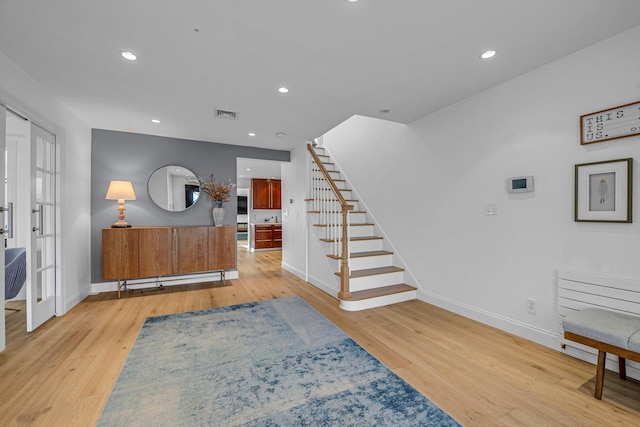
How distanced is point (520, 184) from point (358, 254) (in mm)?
2173

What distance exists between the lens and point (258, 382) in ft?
6.29

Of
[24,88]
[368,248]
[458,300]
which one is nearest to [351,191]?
[368,248]

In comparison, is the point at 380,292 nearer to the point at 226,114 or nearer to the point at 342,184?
the point at 342,184

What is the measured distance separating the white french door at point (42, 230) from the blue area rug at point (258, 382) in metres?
1.10

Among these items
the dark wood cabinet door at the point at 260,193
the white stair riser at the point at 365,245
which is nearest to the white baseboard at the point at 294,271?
the white stair riser at the point at 365,245

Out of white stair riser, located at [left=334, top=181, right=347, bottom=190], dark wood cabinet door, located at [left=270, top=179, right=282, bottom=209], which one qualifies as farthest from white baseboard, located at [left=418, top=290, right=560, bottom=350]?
dark wood cabinet door, located at [left=270, top=179, right=282, bottom=209]

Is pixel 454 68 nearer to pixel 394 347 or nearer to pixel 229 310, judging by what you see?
pixel 394 347

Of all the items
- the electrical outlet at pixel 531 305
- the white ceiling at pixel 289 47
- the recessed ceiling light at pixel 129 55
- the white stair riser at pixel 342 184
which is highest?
the white ceiling at pixel 289 47

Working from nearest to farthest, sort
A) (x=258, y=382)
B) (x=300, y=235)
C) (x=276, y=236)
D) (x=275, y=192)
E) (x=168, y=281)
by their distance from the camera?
(x=258, y=382)
(x=168, y=281)
(x=300, y=235)
(x=276, y=236)
(x=275, y=192)

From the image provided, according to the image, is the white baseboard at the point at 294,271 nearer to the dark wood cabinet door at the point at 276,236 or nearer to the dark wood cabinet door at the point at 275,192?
the dark wood cabinet door at the point at 276,236

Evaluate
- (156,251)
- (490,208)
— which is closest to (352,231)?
(490,208)

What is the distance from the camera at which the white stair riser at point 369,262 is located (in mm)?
3867

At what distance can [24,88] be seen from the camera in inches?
98.2

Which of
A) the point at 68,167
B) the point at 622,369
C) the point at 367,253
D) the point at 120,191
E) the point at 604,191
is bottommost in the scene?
the point at 622,369
